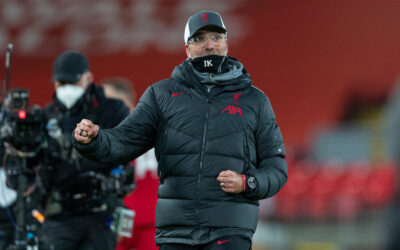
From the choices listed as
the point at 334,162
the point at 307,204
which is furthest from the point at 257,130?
the point at 334,162

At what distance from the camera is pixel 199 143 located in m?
4.29

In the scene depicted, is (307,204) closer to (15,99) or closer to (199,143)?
(15,99)

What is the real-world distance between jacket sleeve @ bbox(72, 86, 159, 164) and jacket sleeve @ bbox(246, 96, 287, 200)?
52cm

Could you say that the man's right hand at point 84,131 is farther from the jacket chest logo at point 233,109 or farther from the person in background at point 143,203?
the person in background at point 143,203

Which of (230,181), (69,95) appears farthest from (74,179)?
(230,181)

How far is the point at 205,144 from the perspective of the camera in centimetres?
429

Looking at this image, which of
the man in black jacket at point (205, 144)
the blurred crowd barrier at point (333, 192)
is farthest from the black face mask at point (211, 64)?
the blurred crowd barrier at point (333, 192)

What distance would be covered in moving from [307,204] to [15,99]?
62.3ft

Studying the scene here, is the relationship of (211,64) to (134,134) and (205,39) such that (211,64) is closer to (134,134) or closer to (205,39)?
(205,39)

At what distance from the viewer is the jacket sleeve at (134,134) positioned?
437cm

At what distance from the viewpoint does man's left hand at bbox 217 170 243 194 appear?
164 inches

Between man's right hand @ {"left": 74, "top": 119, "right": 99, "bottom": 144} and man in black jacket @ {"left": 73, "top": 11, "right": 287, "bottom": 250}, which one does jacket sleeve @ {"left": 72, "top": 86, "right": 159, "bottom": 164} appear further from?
man's right hand @ {"left": 74, "top": 119, "right": 99, "bottom": 144}

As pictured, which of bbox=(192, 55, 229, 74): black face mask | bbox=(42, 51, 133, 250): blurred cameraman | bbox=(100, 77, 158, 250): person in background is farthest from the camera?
bbox=(100, 77, 158, 250): person in background

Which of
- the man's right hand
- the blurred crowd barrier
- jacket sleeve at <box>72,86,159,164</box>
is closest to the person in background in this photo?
jacket sleeve at <box>72,86,159,164</box>
